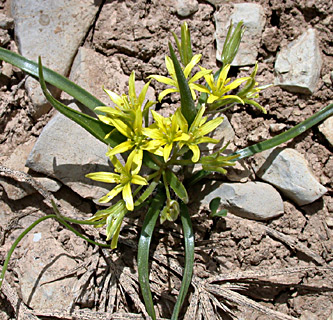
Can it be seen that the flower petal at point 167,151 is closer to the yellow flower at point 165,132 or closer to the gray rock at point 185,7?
the yellow flower at point 165,132

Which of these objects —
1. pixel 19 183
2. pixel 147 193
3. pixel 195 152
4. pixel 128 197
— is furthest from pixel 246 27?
pixel 19 183

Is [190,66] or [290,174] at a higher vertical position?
[190,66]

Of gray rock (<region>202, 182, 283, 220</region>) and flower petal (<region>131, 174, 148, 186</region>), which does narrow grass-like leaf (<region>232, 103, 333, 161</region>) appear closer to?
gray rock (<region>202, 182, 283, 220</region>)

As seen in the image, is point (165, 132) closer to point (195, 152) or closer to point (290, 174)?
point (195, 152)

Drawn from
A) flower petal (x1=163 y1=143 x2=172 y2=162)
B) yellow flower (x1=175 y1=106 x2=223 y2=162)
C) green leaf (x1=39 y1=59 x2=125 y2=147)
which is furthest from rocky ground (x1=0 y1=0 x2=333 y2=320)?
flower petal (x1=163 y1=143 x2=172 y2=162)

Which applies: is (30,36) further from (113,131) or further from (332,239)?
(332,239)

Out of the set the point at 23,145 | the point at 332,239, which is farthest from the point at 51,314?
the point at 332,239

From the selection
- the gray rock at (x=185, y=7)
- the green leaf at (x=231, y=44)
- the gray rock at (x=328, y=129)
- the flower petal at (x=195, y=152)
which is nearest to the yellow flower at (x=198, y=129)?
the flower petal at (x=195, y=152)
